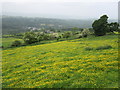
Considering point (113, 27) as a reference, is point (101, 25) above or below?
above

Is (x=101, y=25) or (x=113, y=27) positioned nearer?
(x=101, y=25)

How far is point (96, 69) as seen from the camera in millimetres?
12945

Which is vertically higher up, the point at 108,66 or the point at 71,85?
the point at 108,66

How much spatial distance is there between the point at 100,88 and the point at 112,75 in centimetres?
263

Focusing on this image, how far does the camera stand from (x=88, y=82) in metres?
10.2

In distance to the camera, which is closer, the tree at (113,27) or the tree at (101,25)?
the tree at (101,25)

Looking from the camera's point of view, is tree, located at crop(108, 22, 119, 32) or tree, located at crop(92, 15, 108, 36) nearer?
tree, located at crop(92, 15, 108, 36)

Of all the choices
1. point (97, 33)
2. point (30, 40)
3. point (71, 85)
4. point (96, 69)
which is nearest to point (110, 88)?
point (71, 85)

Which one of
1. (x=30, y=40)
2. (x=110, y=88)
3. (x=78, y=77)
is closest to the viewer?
(x=110, y=88)

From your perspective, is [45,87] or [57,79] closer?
[45,87]

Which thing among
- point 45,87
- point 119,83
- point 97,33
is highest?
point 97,33

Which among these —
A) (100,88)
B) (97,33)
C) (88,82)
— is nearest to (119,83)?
(100,88)

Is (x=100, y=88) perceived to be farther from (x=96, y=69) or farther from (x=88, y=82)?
(x=96, y=69)

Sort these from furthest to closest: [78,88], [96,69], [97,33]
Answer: [97,33]
[96,69]
[78,88]
